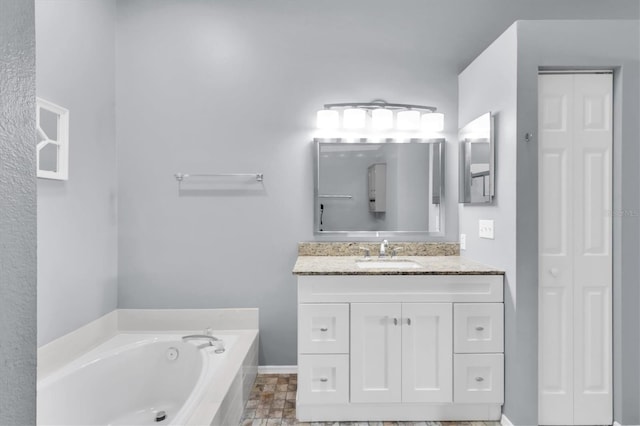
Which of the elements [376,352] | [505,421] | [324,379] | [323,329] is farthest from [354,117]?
[505,421]

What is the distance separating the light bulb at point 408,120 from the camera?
9.16 ft

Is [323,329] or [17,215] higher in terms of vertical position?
[17,215]

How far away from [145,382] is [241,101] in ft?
6.46

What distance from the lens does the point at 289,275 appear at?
2.87 metres

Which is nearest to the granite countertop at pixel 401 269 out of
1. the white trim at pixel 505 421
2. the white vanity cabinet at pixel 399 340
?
the white vanity cabinet at pixel 399 340

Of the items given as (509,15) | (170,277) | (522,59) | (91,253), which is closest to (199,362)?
(170,277)

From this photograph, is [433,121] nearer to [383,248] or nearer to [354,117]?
[354,117]

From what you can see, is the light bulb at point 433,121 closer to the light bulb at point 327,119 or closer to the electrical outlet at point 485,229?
the light bulb at point 327,119

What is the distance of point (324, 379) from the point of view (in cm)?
218

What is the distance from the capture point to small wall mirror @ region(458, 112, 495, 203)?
2262 millimetres

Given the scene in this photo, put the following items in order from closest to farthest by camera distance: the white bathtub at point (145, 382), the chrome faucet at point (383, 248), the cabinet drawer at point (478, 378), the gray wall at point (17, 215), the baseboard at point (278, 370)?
the gray wall at point (17, 215)
the white bathtub at point (145, 382)
the cabinet drawer at point (478, 378)
the chrome faucet at point (383, 248)
the baseboard at point (278, 370)

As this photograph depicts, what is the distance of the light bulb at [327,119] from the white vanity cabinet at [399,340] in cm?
114

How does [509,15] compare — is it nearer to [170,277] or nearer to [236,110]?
[236,110]

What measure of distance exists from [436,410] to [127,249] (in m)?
2.33
